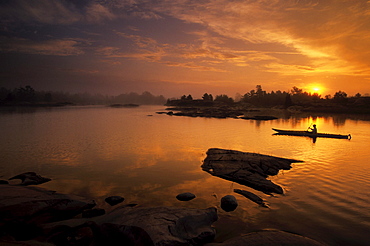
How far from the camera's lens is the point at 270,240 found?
9.00 m

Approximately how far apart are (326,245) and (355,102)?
187817 mm

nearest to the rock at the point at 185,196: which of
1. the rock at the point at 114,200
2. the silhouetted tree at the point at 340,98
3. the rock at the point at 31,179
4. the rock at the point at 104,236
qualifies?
the rock at the point at 114,200

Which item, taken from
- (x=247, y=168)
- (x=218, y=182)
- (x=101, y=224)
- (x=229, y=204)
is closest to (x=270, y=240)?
(x=229, y=204)

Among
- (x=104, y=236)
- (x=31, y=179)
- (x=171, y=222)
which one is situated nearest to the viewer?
(x=104, y=236)

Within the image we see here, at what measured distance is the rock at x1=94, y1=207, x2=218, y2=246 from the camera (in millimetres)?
8664

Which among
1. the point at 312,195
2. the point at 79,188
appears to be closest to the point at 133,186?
the point at 79,188

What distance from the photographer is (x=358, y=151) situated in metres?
30.0

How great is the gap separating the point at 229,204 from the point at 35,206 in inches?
432

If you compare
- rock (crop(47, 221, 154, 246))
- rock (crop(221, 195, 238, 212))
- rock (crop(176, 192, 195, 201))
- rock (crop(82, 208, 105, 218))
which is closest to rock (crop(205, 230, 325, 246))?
rock (crop(221, 195, 238, 212))

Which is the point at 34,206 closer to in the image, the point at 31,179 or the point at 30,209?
the point at 30,209

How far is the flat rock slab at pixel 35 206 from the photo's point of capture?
9.96 m

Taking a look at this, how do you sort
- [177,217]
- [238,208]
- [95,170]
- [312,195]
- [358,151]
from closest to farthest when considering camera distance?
[177,217], [238,208], [312,195], [95,170], [358,151]

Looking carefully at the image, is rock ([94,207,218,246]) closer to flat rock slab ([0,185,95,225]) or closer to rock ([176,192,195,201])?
flat rock slab ([0,185,95,225])

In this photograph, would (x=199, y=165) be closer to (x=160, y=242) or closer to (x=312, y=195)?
(x=312, y=195)
